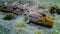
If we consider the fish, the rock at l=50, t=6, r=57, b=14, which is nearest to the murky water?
the fish

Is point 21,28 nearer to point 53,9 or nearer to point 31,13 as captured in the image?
point 31,13

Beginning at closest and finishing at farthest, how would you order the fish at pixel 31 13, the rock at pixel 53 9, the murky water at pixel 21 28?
the murky water at pixel 21 28 → the fish at pixel 31 13 → the rock at pixel 53 9

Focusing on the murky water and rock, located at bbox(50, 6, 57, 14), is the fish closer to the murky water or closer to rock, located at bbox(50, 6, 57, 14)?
the murky water

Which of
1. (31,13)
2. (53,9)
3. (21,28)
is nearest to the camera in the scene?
(21,28)

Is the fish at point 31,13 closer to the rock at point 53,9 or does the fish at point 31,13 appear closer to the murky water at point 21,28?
the murky water at point 21,28

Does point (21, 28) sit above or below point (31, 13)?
below

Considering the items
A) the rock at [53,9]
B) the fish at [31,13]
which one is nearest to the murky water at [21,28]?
the fish at [31,13]

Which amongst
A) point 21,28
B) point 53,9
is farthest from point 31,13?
point 53,9

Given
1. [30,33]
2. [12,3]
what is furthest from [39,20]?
[12,3]

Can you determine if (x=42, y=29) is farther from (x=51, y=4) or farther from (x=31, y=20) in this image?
(x=51, y=4)

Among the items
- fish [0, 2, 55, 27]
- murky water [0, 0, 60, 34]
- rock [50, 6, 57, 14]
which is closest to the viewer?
murky water [0, 0, 60, 34]

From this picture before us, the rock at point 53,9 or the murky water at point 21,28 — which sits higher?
the rock at point 53,9
